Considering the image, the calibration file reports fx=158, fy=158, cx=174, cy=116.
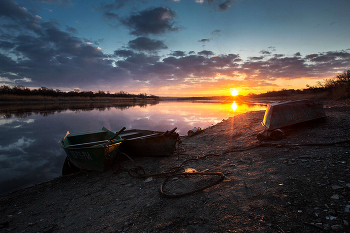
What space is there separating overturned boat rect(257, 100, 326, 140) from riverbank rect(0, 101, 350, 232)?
0.84 m

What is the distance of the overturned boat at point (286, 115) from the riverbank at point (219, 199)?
33.2 inches

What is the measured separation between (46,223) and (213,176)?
434 cm

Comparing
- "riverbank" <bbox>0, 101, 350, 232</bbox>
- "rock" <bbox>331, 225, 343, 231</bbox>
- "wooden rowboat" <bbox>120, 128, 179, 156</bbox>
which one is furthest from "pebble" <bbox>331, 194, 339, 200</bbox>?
"wooden rowboat" <bbox>120, 128, 179, 156</bbox>

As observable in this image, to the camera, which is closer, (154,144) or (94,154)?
(94,154)

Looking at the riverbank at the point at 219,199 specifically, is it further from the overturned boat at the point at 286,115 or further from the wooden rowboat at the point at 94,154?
the overturned boat at the point at 286,115

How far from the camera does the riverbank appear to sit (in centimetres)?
261

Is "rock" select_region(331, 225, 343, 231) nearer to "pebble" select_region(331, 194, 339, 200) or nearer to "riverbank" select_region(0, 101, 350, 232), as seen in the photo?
"riverbank" select_region(0, 101, 350, 232)

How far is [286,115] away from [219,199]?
19.7ft

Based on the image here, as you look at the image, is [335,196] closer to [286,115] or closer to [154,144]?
[286,115]

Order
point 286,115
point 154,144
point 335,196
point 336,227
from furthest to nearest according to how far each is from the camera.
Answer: point 154,144 < point 286,115 < point 335,196 < point 336,227

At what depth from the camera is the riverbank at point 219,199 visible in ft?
8.56

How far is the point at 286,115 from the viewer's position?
23.9ft

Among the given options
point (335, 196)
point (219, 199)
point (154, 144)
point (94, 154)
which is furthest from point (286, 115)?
point (94, 154)

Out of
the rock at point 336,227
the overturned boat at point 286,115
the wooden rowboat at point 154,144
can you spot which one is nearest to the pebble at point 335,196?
the rock at point 336,227
